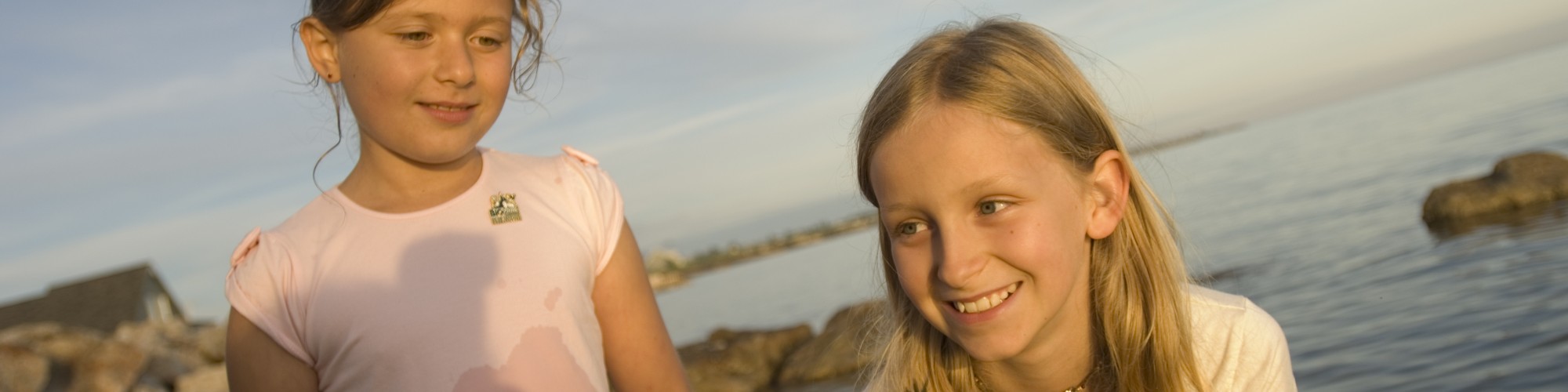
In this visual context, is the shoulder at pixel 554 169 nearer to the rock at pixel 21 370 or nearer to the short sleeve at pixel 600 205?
the short sleeve at pixel 600 205

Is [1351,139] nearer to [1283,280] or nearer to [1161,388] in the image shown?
[1283,280]

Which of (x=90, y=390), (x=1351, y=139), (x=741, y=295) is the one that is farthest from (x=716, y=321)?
(x=1351, y=139)

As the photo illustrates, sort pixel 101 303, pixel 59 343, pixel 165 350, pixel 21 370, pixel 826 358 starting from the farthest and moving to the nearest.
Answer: pixel 101 303
pixel 165 350
pixel 826 358
pixel 59 343
pixel 21 370

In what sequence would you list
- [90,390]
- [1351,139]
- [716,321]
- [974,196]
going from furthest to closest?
[1351,139], [716,321], [90,390], [974,196]

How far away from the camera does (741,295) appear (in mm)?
23766

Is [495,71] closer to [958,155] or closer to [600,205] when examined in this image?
[600,205]

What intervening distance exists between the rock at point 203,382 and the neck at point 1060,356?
1037 cm

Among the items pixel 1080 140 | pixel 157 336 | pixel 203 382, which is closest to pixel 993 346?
pixel 1080 140

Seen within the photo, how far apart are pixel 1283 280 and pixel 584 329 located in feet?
→ 31.0

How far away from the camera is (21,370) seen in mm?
9281

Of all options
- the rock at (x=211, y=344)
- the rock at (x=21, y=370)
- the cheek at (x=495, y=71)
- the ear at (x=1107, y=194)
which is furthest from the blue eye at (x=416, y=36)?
the rock at (x=211, y=344)

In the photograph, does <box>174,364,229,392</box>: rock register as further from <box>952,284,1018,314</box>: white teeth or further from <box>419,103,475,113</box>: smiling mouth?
<box>952,284,1018,314</box>: white teeth

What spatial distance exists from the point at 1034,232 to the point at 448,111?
4.15 feet

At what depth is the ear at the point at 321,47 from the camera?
2.44 m
